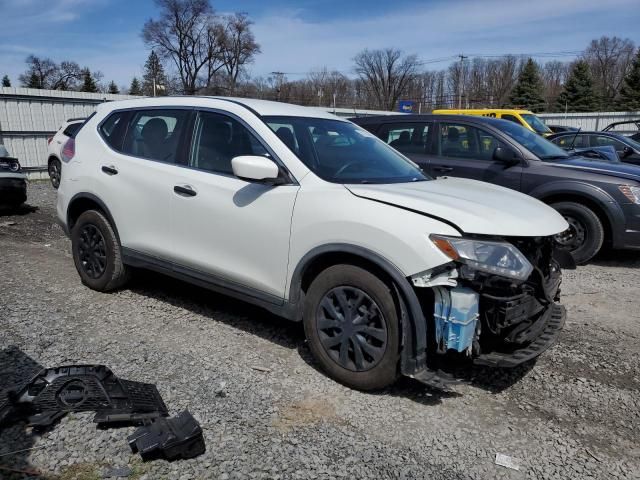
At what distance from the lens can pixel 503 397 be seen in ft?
11.3

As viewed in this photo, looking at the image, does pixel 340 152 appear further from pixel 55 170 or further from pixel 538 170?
pixel 55 170

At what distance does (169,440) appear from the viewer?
105 inches

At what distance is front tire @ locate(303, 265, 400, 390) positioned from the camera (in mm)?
3156

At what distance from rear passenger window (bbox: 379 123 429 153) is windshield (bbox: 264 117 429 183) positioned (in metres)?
3.01

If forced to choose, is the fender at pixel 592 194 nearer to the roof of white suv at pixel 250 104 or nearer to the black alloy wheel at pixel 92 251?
the roof of white suv at pixel 250 104

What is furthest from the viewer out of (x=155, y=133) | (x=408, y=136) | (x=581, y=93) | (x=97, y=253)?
(x=581, y=93)

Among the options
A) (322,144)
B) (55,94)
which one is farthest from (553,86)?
(322,144)

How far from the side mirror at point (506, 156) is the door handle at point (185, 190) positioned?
414cm

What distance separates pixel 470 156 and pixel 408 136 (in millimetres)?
959

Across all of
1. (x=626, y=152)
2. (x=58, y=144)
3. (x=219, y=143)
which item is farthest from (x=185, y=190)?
(x=626, y=152)

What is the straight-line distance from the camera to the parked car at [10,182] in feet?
28.7

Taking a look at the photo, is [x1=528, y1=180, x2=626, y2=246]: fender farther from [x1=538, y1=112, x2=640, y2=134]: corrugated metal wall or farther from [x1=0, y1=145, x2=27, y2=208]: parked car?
[x1=538, y1=112, x2=640, y2=134]: corrugated metal wall

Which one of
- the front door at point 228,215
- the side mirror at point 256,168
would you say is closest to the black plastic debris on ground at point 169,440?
the front door at point 228,215

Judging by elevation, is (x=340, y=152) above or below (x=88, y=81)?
below
